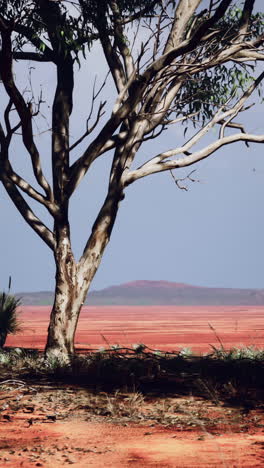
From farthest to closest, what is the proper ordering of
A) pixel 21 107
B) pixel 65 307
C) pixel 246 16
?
pixel 246 16, pixel 65 307, pixel 21 107

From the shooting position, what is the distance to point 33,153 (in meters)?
11.8

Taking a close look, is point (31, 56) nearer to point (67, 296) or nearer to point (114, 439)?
point (67, 296)

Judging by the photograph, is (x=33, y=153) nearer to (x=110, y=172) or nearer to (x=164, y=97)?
(x=110, y=172)

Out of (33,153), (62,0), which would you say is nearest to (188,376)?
(33,153)

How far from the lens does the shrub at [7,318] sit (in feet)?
51.3

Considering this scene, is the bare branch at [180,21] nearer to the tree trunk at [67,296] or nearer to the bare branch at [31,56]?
the bare branch at [31,56]

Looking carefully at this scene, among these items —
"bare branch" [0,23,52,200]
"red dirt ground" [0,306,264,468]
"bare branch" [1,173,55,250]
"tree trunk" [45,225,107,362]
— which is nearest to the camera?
"red dirt ground" [0,306,264,468]

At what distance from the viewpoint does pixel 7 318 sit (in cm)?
1579

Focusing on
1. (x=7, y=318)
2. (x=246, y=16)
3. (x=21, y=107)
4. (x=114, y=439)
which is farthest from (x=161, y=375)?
(x=246, y=16)

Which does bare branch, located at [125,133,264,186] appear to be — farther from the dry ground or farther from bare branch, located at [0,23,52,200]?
the dry ground

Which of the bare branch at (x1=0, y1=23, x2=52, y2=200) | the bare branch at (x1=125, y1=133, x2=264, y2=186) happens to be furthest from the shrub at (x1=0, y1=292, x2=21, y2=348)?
the bare branch at (x1=125, y1=133, x2=264, y2=186)

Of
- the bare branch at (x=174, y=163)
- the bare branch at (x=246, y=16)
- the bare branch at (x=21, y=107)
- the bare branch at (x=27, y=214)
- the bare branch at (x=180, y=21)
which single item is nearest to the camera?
the bare branch at (x=21, y=107)

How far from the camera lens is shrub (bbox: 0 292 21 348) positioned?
15.6 metres

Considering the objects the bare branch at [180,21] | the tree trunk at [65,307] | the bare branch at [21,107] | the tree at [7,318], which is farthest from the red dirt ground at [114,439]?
the tree at [7,318]
